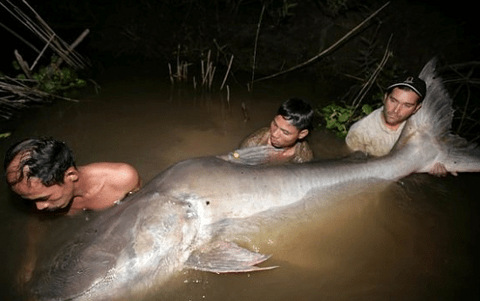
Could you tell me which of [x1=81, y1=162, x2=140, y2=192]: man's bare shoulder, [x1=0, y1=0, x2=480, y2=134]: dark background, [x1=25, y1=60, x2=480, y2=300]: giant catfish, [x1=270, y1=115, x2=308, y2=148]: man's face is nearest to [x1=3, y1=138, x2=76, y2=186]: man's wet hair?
[x1=81, y1=162, x2=140, y2=192]: man's bare shoulder

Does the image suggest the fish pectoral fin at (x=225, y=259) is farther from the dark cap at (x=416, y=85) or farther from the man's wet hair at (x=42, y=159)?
the dark cap at (x=416, y=85)

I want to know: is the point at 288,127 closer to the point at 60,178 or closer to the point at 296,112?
the point at 296,112

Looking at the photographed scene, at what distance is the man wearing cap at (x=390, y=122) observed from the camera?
3.73 meters

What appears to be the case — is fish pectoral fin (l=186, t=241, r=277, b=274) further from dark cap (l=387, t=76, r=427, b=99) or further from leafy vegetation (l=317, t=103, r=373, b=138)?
leafy vegetation (l=317, t=103, r=373, b=138)

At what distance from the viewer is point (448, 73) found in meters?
5.74

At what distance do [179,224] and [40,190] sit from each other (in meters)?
1.08

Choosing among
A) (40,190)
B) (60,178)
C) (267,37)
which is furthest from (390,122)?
(267,37)

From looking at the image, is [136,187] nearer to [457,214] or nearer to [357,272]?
[357,272]

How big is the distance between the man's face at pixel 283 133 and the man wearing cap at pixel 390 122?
1115mm

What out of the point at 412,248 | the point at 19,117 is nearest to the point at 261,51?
the point at 19,117

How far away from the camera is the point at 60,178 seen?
8.54ft

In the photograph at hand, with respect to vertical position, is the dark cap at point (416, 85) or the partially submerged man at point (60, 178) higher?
the dark cap at point (416, 85)

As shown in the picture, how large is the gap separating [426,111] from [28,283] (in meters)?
4.29

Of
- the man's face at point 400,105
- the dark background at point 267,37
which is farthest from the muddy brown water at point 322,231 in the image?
the dark background at point 267,37
